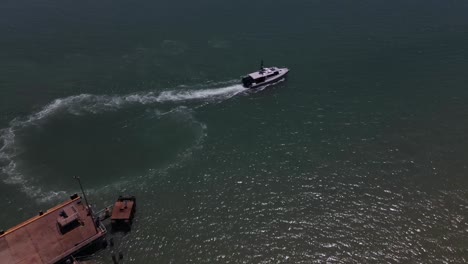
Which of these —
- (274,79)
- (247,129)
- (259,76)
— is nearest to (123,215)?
(247,129)

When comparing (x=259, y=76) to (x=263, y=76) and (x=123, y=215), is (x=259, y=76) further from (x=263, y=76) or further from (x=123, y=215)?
(x=123, y=215)

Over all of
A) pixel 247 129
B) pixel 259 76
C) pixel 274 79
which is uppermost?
pixel 259 76

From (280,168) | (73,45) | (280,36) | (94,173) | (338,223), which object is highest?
(73,45)

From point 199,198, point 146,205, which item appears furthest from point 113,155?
point 199,198

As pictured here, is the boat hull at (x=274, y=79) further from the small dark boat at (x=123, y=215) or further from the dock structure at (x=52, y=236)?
the dock structure at (x=52, y=236)

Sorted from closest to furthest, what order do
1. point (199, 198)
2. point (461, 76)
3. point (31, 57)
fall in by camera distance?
point (199, 198) < point (461, 76) < point (31, 57)

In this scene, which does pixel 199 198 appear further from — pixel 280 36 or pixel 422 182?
pixel 280 36
